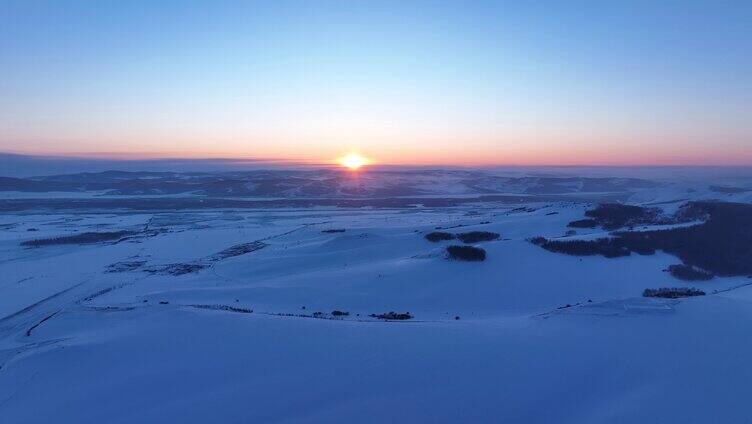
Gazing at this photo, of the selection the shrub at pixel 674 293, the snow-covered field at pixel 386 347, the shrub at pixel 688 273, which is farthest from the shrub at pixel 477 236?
the shrub at pixel 674 293

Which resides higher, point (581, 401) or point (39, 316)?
point (581, 401)

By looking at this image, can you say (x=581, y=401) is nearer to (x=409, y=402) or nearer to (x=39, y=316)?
(x=409, y=402)

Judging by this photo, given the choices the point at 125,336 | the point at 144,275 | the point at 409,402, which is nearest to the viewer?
the point at 409,402

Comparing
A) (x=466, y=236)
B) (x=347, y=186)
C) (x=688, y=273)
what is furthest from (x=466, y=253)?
(x=347, y=186)

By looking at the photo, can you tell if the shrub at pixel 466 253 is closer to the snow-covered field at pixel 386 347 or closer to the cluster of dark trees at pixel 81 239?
the snow-covered field at pixel 386 347

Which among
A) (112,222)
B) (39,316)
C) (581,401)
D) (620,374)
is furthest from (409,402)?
(112,222)

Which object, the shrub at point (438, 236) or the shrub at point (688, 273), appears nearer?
the shrub at point (688, 273)

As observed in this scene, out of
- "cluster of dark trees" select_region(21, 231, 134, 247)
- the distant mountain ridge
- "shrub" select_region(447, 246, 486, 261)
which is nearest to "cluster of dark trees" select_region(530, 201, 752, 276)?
"shrub" select_region(447, 246, 486, 261)

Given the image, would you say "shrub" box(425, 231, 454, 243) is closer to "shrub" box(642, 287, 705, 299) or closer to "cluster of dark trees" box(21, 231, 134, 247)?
"shrub" box(642, 287, 705, 299)
